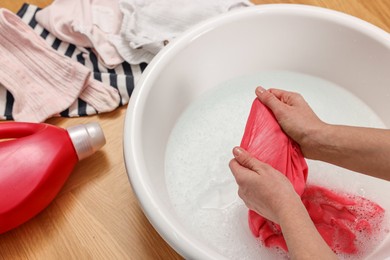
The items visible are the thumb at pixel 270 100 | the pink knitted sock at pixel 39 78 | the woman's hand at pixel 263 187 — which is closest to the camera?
the woman's hand at pixel 263 187

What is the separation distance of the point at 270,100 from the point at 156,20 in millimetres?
402

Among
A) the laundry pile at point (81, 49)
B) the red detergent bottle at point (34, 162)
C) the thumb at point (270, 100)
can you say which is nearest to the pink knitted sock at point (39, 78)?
the laundry pile at point (81, 49)

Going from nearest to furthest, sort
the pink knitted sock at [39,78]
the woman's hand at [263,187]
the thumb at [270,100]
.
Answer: the woman's hand at [263,187], the thumb at [270,100], the pink knitted sock at [39,78]

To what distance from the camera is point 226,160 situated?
0.91m

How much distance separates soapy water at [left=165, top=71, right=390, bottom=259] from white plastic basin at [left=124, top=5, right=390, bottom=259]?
0.06 ft

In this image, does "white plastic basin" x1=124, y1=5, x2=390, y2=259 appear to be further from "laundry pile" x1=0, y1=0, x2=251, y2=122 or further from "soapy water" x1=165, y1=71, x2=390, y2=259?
"laundry pile" x1=0, y1=0, x2=251, y2=122

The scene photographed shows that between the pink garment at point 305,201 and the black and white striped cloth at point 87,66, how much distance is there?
0.34 m

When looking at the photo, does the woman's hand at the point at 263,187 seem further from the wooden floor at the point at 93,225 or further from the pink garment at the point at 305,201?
the wooden floor at the point at 93,225

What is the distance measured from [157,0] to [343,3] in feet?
1.49

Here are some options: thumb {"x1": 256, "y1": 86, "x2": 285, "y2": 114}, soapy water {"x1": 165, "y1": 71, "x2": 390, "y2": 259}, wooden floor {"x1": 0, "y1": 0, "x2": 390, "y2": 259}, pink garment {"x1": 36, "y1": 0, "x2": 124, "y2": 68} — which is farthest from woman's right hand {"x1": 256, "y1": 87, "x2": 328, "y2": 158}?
pink garment {"x1": 36, "y1": 0, "x2": 124, "y2": 68}

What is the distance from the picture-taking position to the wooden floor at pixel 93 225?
0.80 meters

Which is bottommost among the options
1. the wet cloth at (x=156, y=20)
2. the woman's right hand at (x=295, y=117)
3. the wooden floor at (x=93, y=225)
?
the wooden floor at (x=93, y=225)

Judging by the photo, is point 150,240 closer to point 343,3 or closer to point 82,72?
point 82,72

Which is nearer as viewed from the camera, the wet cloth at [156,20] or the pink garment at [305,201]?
the pink garment at [305,201]
